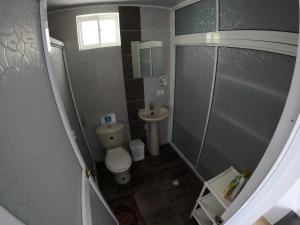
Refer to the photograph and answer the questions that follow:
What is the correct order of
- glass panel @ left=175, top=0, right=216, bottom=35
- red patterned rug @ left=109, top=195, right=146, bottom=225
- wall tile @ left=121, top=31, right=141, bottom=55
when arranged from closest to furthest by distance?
glass panel @ left=175, top=0, right=216, bottom=35, red patterned rug @ left=109, top=195, right=146, bottom=225, wall tile @ left=121, top=31, right=141, bottom=55

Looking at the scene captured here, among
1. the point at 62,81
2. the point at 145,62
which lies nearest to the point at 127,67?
the point at 145,62

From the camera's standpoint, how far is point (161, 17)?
2.28 m

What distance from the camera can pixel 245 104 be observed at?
1469 millimetres

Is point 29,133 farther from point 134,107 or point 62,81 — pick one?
point 134,107

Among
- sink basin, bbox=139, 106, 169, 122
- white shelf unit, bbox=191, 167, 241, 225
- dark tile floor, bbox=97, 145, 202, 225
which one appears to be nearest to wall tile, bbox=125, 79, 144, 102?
sink basin, bbox=139, 106, 169, 122

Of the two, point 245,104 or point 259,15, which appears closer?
point 259,15

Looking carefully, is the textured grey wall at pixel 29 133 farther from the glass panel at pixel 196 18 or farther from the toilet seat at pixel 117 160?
the glass panel at pixel 196 18

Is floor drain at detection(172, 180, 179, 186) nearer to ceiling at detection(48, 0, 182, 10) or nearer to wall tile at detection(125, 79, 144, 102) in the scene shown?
wall tile at detection(125, 79, 144, 102)

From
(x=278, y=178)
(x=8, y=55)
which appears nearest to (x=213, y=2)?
(x=278, y=178)

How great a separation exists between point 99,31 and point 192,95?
5.00ft

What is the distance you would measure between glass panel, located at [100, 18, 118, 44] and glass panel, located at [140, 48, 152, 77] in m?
0.42

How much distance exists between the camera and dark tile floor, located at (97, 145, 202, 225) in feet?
6.20

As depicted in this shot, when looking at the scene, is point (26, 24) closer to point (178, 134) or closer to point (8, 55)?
point (8, 55)

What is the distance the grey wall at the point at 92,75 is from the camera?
1.93 m
